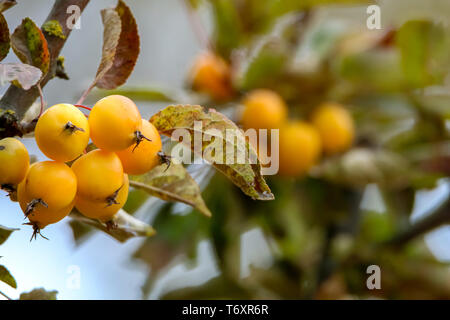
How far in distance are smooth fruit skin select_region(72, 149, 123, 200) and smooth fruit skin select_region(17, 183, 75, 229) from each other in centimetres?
2

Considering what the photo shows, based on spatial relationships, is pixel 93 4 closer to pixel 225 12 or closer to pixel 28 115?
pixel 225 12

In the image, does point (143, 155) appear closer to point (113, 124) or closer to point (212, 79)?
point (113, 124)

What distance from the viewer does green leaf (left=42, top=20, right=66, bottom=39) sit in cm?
50

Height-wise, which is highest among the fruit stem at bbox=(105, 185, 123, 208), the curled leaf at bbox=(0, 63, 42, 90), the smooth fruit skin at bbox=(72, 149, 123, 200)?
the curled leaf at bbox=(0, 63, 42, 90)

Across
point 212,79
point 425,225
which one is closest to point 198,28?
point 212,79

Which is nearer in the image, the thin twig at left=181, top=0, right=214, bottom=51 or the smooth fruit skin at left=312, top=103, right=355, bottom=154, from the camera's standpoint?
the smooth fruit skin at left=312, top=103, right=355, bottom=154

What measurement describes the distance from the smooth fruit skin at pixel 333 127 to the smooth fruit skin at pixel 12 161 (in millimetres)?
853

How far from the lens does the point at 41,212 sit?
461 millimetres

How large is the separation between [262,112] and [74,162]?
0.72 meters

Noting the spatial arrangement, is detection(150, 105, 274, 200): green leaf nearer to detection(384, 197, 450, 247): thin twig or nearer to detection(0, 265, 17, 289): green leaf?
detection(0, 265, 17, 289): green leaf

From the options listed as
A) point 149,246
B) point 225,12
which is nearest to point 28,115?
point 149,246

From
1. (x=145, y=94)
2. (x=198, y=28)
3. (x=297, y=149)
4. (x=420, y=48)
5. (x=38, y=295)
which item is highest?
(x=198, y=28)

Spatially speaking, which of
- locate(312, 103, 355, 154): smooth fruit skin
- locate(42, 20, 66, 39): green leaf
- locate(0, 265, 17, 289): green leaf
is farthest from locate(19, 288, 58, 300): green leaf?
locate(312, 103, 355, 154): smooth fruit skin

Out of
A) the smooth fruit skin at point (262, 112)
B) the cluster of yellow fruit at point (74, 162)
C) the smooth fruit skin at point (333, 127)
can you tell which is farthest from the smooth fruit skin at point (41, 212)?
the smooth fruit skin at point (333, 127)
